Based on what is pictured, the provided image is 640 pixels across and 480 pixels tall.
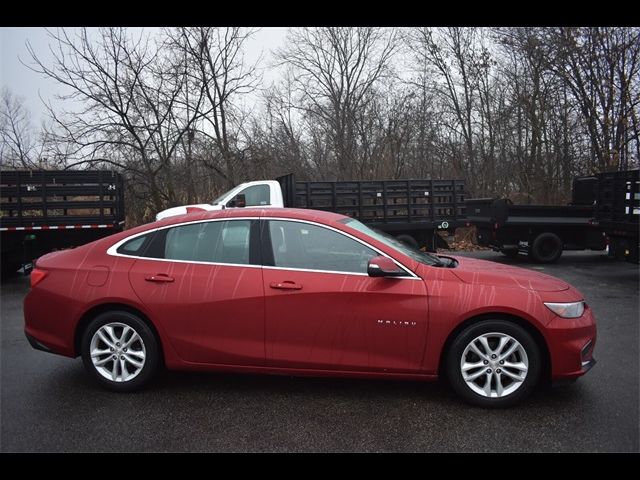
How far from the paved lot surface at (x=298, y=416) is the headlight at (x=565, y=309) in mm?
686

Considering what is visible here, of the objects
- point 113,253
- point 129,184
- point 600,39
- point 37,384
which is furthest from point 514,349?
point 600,39

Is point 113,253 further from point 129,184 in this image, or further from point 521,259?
point 129,184

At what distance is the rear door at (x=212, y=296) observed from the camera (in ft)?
10.9

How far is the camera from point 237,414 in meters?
Answer: 3.10

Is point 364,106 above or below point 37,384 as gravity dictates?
above

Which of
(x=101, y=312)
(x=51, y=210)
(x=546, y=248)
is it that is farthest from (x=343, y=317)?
(x=546, y=248)

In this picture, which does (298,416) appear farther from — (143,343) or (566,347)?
(566,347)

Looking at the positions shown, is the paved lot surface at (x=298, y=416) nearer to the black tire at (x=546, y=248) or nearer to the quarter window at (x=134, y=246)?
the quarter window at (x=134, y=246)

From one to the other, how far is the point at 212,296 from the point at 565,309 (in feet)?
8.81

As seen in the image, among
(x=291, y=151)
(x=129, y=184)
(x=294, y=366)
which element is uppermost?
(x=291, y=151)

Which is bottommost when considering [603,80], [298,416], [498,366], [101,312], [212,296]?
[298,416]

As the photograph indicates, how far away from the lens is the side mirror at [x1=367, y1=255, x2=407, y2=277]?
10.4ft

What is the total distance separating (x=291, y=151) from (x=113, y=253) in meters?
17.3

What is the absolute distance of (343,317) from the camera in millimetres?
3223
